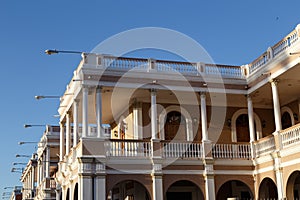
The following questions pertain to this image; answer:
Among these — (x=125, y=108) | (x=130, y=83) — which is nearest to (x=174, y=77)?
(x=130, y=83)

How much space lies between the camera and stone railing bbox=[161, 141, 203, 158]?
22359mm

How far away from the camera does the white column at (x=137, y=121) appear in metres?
24.7

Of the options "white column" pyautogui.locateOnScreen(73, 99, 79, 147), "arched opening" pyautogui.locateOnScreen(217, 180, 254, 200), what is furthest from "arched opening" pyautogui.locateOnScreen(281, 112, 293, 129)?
"white column" pyautogui.locateOnScreen(73, 99, 79, 147)

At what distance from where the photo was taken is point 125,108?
26.2 m

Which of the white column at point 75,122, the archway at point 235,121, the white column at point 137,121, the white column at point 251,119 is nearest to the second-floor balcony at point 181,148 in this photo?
the white column at point 251,119

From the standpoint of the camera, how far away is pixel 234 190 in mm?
25516

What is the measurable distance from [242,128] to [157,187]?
6855mm

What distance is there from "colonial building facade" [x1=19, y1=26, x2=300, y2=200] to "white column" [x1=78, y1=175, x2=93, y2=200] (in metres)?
0.04

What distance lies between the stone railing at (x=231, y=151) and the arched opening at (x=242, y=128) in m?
2.40

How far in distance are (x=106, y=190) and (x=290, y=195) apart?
7.40 metres

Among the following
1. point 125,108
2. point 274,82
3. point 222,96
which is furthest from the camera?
point 125,108

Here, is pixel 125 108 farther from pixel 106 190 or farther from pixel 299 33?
pixel 299 33

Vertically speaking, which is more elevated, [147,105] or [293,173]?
[147,105]

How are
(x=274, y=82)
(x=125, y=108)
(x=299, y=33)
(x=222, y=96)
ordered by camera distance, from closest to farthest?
(x=299, y=33)
(x=274, y=82)
(x=222, y=96)
(x=125, y=108)
